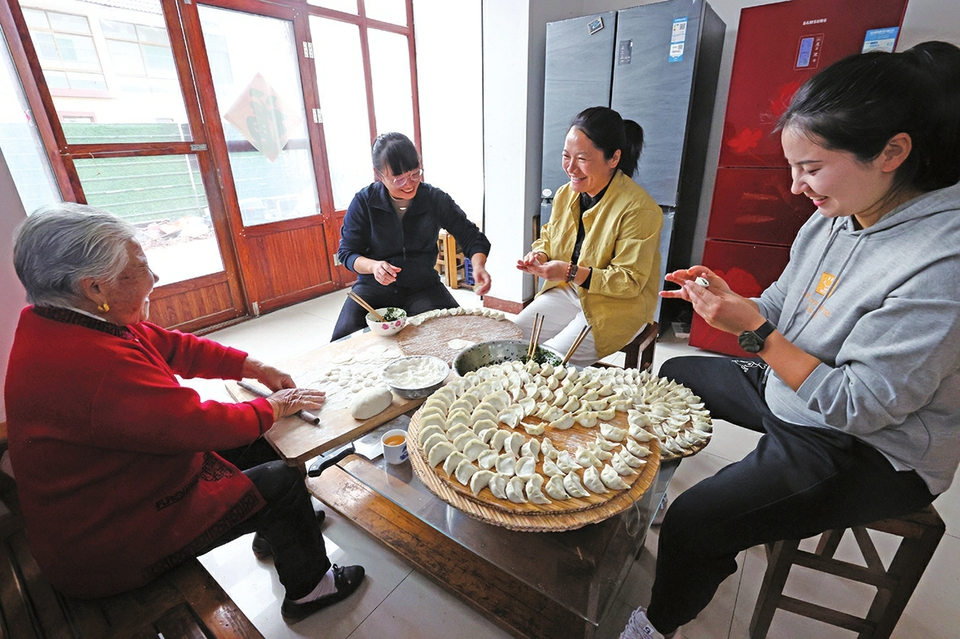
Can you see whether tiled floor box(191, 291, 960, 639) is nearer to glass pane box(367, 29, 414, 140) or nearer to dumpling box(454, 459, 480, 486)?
dumpling box(454, 459, 480, 486)

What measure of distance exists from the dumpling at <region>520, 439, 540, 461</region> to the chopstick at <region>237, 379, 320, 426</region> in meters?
0.60

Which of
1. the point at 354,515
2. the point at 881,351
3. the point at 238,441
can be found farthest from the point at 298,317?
the point at 881,351

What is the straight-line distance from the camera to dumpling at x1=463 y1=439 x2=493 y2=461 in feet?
3.36

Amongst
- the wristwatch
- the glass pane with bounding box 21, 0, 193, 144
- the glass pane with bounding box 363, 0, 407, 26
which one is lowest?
the wristwatch

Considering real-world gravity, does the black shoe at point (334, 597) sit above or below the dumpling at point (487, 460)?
below

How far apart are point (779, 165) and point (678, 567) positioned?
239 centimetres

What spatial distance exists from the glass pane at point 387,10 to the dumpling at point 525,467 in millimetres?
4628

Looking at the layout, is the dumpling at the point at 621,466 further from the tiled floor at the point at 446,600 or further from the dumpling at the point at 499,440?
the tiled floor at the point at 446,600

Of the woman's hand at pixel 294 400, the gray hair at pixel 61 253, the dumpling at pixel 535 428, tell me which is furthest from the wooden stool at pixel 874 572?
the gray hair at pixel 61 253

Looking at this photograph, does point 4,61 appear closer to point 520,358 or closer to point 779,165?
point 520,358

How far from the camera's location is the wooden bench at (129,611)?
0.93 meters

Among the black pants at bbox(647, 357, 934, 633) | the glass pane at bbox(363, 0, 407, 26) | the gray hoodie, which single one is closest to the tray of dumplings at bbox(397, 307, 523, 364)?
the black pants at bbox(647, 357, 934, 633)

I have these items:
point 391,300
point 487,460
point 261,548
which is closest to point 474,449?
point 487,460

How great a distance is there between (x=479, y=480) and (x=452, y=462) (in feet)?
0.27
